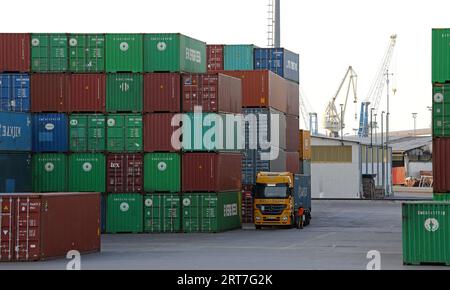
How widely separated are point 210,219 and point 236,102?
289 inches

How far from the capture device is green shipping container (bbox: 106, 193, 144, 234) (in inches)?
2063

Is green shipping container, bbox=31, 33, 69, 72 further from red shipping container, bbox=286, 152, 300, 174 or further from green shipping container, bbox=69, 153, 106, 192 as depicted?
red shipping container, bbox=286, 152, 300, 174

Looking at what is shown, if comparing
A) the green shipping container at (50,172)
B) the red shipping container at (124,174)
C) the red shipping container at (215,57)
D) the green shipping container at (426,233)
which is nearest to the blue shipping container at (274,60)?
the red shipping container at (215,57)

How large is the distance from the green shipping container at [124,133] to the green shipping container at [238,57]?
14833 millimetres

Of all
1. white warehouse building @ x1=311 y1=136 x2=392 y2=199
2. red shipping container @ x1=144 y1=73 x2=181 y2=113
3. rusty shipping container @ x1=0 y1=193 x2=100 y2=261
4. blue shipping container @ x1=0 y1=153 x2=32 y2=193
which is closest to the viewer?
rusty shipping container @ x1=0 y1=193 x2=100 y2=261

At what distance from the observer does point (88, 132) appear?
52.3 m

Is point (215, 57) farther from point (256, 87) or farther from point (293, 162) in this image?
point (293, 162)

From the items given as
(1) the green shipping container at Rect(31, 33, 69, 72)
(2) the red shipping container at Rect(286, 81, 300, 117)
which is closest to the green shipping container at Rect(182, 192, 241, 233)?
(1) the green shipping container at Rect(31, 33, 69, 72)

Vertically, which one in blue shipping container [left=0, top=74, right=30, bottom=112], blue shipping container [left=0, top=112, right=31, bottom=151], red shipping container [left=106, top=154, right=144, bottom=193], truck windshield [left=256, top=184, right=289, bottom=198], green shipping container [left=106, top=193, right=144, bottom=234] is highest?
blue shipping container [left=0, top=74, right=30, bottom=112]

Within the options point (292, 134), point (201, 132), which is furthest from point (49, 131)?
point (292, 134)

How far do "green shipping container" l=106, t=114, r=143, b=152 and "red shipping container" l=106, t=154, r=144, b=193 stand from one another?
0.45m

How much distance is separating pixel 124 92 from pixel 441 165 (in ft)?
62.3
